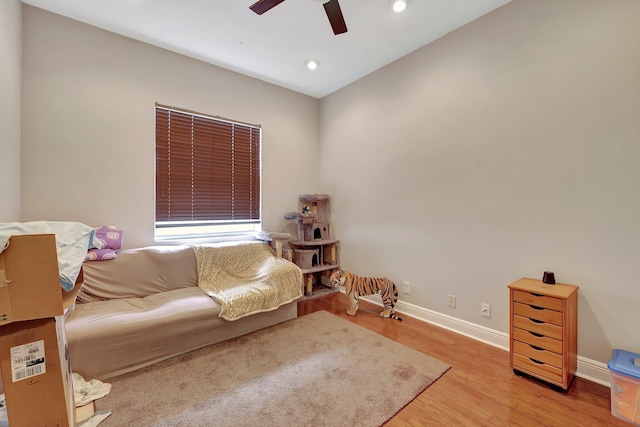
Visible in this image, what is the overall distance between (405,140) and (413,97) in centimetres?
45

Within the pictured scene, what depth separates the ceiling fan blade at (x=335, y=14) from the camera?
1.76 metres

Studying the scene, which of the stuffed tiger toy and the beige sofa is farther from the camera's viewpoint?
the stuffed tiger toy

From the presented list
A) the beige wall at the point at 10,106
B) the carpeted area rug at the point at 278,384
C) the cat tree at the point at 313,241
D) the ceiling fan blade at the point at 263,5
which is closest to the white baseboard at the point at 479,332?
the carpeted area rug at the point at 278,384

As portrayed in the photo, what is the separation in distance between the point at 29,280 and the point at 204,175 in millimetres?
2416

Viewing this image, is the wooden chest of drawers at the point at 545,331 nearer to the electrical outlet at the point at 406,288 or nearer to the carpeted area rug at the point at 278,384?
the carpeted area rug at the point at 278,384

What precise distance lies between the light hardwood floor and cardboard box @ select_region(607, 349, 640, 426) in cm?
5

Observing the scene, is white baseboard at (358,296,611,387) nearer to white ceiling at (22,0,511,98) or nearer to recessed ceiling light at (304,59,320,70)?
white ceiling at (22,0,511,98)

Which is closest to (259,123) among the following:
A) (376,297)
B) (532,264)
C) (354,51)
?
(354,51)

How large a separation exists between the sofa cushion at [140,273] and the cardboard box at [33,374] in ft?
5.10

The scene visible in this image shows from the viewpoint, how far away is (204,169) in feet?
10.3

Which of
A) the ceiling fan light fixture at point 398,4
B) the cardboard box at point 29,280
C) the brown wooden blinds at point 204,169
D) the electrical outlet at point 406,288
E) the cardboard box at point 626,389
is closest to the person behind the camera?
the cardboard box at point 29,280

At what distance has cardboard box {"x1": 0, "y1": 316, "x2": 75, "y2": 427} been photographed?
0.88m

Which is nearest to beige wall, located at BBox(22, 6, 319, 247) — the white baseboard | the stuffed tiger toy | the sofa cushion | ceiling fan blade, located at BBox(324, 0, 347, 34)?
the sofa cushion

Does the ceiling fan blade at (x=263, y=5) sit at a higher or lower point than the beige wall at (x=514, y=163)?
higher
